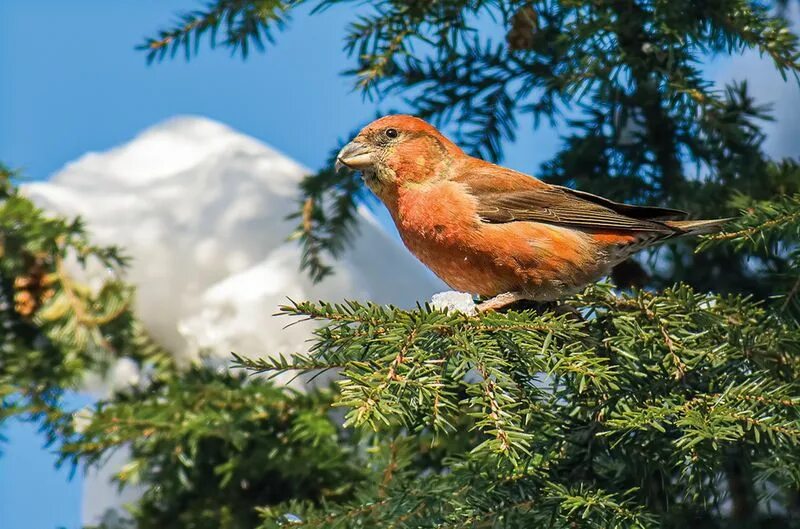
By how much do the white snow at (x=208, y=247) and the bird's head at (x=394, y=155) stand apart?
575 mm

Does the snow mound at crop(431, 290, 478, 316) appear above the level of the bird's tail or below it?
below

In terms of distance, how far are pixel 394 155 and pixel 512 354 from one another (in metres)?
1.11

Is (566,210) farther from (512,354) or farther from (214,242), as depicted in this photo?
(214,242)

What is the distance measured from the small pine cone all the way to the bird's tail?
77 cm

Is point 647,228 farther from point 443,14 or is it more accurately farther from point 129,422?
point 129,422

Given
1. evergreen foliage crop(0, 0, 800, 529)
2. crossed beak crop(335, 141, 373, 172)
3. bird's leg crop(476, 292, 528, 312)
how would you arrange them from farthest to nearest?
→ crossed beak crop(335, 141, 373, 172), bird's leg crop(476, 292, 528, 312), evergreen foliage crop(0, 0, 800, 529)

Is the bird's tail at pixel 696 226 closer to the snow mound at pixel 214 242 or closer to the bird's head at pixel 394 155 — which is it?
the bird's head at pixel 394 155

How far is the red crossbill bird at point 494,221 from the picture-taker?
291 centimetres

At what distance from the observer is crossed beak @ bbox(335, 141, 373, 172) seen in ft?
10.4

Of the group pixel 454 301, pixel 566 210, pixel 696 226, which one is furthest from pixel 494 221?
pixel 696 226

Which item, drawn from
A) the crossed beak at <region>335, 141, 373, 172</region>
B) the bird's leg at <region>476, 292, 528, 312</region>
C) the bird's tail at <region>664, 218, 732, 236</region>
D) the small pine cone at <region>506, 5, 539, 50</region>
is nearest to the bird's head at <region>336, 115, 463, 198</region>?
the crossed beak at <region>335, 141, 373, 172</region>

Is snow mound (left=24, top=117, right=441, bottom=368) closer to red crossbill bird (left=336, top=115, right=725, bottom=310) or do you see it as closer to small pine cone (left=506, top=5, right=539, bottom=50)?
red crossbill bird (left=336, top=115, right=725, bottom=310)

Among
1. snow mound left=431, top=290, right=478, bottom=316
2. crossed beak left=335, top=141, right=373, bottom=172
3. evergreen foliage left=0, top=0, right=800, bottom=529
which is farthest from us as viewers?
crossed beak left=335, top=141, right=373, bottom=172

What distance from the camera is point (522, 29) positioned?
3.20m
